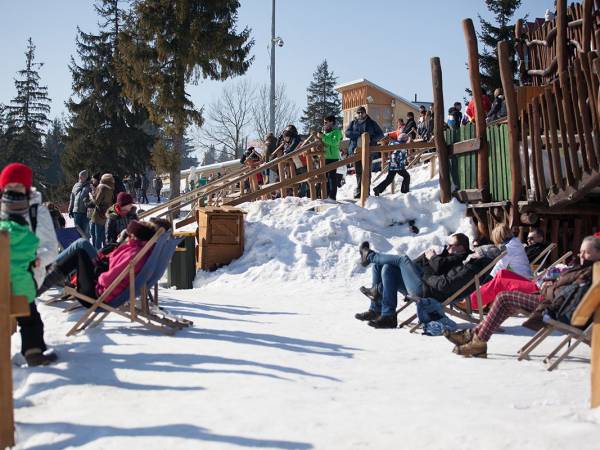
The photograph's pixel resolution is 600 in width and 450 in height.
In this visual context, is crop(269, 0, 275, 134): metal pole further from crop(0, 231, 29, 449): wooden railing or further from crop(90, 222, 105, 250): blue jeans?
crop(0, 231, 29, 449): wooden railing

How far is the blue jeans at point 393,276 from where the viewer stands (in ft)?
23.7

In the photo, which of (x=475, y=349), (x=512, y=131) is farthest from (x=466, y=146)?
(x=475, y=349)

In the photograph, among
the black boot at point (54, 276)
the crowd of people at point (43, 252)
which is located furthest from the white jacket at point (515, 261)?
the black boot at point (54, 276)

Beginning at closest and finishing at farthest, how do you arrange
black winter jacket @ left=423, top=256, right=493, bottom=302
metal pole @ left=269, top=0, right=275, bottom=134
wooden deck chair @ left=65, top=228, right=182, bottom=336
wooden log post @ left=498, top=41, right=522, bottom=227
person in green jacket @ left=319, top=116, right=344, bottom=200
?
wooden deck chair @ left=65, top=228, right=182, bottom=336 < black winter jacket @ left=423, top=256, right=493, bottom=302 < wooden log post @ left=498, top=41, right=522, bottom=227 < person in green jacket @ left=319, top=116, right=344, bottom=200 < metal pole @ left=269, top=0, right=275, bottom=134

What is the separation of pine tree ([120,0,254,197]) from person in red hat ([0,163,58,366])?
19.7 m

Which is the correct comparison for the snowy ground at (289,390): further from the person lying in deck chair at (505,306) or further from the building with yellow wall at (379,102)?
the building with yellow wall at (379,102)

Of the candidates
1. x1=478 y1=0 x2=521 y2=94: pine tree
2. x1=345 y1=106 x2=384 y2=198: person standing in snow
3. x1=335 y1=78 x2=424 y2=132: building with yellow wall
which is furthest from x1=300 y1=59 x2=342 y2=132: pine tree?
x1=345 y1=106 x2=384 y2=198: person standing in snow

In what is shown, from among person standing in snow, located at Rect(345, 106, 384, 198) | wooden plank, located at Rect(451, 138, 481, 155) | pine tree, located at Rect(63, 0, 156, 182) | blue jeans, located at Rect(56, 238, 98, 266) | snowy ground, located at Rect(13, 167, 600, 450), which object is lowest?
snowy ground, located at Rect(13, 167, 600, 450)

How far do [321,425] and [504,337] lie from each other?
3.59 m

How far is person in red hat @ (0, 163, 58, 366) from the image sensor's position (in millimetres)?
4903

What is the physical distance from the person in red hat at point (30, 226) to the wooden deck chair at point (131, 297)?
37.8 inches

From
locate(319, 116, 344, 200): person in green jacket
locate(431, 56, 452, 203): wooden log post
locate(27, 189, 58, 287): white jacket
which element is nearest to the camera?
locate(27, 189, 58, 287): white jacket

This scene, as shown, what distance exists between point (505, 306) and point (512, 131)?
22.5ft

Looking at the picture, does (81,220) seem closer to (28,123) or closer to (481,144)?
(481,144)
